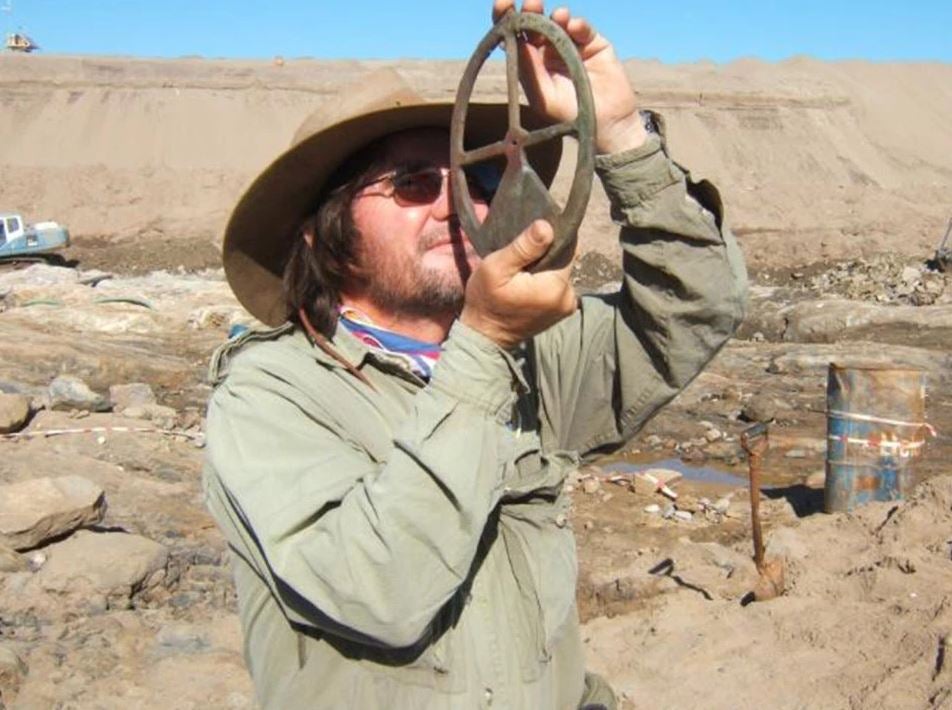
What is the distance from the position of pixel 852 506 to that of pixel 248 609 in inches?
260

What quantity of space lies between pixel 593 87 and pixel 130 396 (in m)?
10.1

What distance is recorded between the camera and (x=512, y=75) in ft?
6.37

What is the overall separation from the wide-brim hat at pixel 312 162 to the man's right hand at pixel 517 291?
0.57 meters

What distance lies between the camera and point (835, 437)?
7.82m

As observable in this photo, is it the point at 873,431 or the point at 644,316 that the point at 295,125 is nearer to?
the point at 873,431

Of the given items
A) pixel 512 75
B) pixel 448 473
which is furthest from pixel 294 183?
pixel 448 473

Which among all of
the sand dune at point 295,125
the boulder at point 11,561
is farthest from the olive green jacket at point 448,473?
the sand dune at point 295,125

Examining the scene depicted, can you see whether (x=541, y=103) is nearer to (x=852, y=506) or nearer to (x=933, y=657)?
(x=933, y=657)

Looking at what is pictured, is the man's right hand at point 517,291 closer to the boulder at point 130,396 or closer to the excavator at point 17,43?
the boulder at point 130,396

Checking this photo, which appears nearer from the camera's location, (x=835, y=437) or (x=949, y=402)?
(x=835, y=437)

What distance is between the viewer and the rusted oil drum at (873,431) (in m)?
7.61

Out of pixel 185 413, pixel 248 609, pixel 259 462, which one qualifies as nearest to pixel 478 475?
pixel 259 462

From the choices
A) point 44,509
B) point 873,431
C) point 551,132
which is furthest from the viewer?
point 873,431

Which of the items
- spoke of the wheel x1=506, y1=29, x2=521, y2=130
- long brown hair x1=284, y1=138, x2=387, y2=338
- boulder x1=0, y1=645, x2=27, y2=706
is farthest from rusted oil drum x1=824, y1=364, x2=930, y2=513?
spoke of the wheel x1=506, y1=29, x2=521, y2=130
